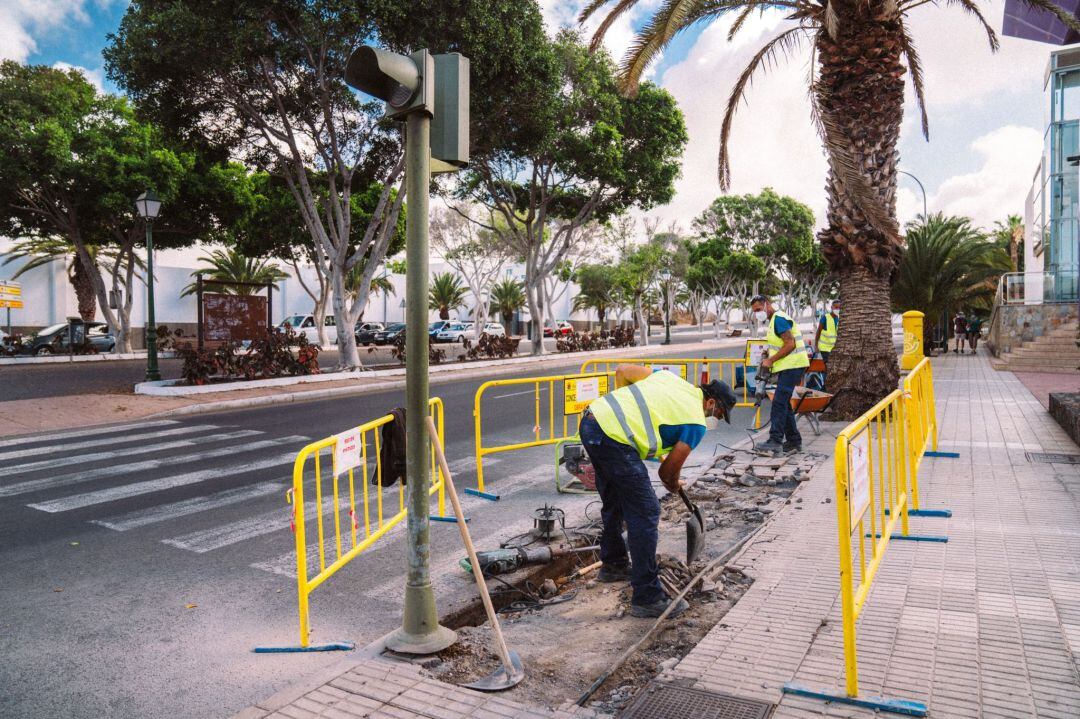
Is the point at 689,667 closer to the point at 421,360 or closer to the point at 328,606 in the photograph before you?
the point at 421,360

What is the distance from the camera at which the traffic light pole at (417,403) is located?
363 cm

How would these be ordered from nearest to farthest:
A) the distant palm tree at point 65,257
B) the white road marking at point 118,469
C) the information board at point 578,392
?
the white road marking at point 118,469
the information board at point 578,392
the distant palm tree at point 65,257

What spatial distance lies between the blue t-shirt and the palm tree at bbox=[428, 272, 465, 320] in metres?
52.7

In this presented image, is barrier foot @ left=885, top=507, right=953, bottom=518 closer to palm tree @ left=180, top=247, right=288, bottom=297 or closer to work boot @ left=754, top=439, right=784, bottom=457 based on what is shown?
work boot @ left=754, top=439, right=784, bottom=457

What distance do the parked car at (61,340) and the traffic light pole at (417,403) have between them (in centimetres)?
3065

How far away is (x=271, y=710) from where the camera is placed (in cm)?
313

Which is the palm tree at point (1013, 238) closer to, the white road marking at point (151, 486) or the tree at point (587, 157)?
the tree at point (587, 157)

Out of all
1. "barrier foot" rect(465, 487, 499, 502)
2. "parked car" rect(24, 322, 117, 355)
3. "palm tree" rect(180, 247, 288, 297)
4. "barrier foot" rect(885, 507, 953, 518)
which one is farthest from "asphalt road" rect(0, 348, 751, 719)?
"palm tree" rect(180, 247, 288, 297)

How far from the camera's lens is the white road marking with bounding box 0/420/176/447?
1071cm

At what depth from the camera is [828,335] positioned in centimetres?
1211

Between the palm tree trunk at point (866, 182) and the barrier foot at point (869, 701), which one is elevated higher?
the palm tree trunk at point (866, 182)

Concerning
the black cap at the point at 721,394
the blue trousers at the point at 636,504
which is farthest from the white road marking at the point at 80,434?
the black cap at the point at 721,394

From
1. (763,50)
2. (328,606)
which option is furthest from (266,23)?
(328,606)

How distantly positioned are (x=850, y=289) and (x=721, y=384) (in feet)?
26.6
